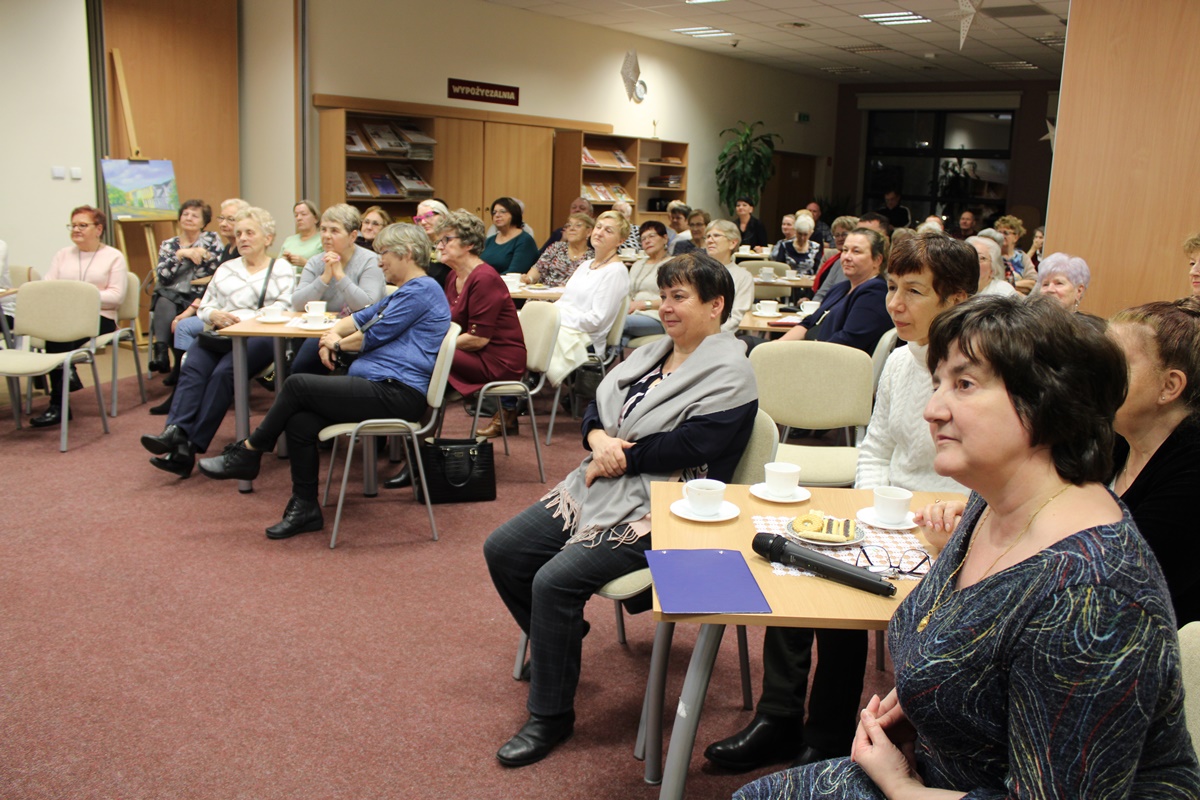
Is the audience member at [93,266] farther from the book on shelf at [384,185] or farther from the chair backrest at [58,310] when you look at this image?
the book on shelf at [384,185]

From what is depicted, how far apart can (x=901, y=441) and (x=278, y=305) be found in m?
3.44

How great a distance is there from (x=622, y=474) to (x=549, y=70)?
9.24 metres

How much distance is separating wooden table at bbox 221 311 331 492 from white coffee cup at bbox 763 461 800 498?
9.13 feet

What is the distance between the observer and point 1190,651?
1.36 metres

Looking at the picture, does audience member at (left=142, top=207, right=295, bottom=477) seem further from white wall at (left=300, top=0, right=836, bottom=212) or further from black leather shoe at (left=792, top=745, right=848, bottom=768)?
white wall at (left=300, top=0, right=836, bottom=212)

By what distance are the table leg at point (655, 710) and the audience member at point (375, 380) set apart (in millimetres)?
2010

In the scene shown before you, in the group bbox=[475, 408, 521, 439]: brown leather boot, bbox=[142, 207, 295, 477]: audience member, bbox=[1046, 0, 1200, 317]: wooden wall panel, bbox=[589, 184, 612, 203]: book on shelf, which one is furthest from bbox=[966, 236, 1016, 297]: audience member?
bbox=[589, 184, 612, 203]: book on shelf

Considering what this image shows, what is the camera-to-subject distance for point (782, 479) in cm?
220

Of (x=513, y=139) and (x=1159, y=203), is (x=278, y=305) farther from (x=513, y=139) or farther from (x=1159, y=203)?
(x=513, y=139)

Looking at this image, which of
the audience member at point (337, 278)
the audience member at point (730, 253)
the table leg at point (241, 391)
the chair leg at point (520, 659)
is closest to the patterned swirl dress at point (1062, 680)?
the chair leg at point (520, 659)

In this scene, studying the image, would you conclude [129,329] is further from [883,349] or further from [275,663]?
[883,349]

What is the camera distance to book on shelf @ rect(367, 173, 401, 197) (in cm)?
934

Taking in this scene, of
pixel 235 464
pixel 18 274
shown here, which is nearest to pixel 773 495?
pixel 235 464

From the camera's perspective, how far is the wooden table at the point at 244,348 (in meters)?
4.41
